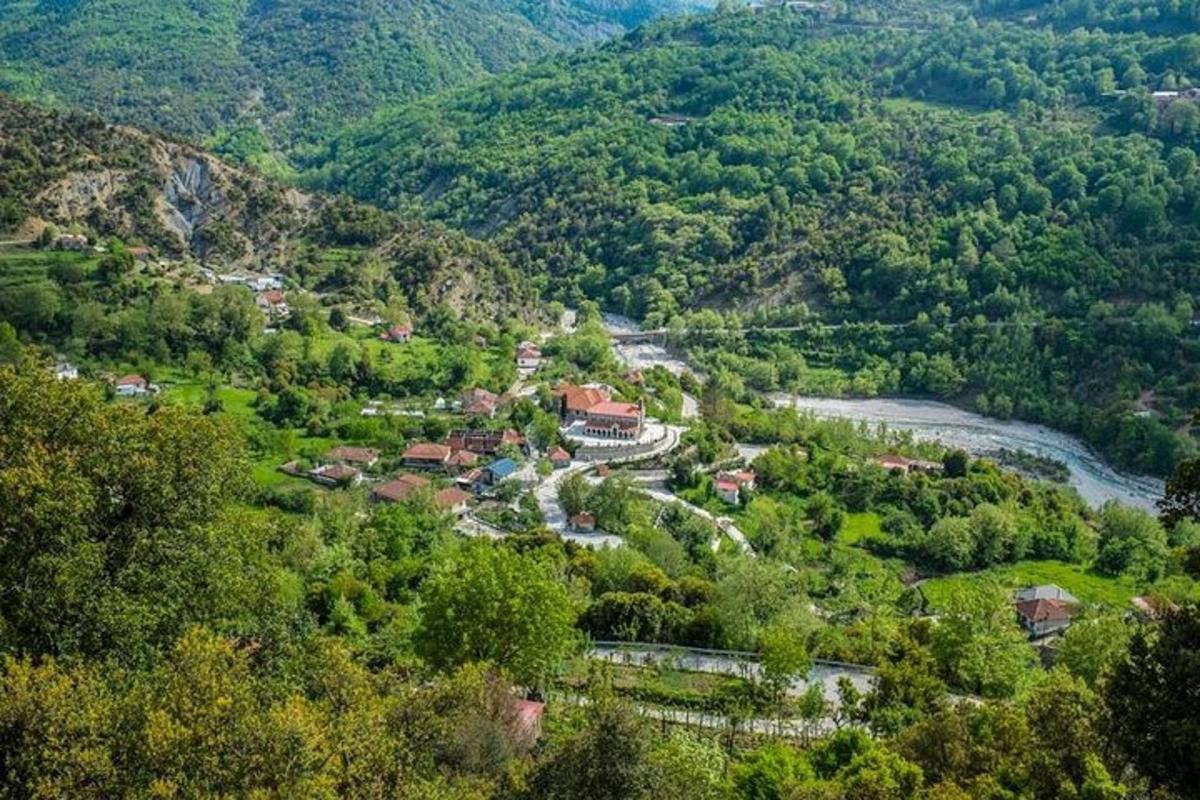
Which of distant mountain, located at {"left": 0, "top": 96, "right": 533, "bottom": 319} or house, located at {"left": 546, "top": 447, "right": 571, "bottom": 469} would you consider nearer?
house, located at {"left": 546, "top": 447, "right": 571, "bottom": 469}

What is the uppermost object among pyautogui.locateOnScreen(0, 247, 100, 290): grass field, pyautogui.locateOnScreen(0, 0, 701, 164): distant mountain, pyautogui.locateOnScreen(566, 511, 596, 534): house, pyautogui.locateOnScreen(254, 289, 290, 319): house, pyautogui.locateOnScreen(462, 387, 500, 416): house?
pyautogui.locateOnScreen(0, 0, 701, 164): distant mountain

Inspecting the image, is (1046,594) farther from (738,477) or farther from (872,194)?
(872,194)

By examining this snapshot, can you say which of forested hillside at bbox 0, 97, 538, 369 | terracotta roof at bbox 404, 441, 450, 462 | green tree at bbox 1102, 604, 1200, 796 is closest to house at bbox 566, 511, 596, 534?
terracotta roof at bbox 404, 441, 450, 462

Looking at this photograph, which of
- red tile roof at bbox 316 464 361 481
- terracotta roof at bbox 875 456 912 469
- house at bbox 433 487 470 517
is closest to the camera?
house at bbox 433 487 470 517

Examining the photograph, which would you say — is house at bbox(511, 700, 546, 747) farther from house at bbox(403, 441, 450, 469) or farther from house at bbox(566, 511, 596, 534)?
house at bbox(403, 441, 450, 469)

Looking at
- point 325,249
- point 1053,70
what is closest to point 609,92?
point 1053,70

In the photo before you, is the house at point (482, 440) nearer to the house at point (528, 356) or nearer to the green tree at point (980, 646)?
the house at point (528, 356)
